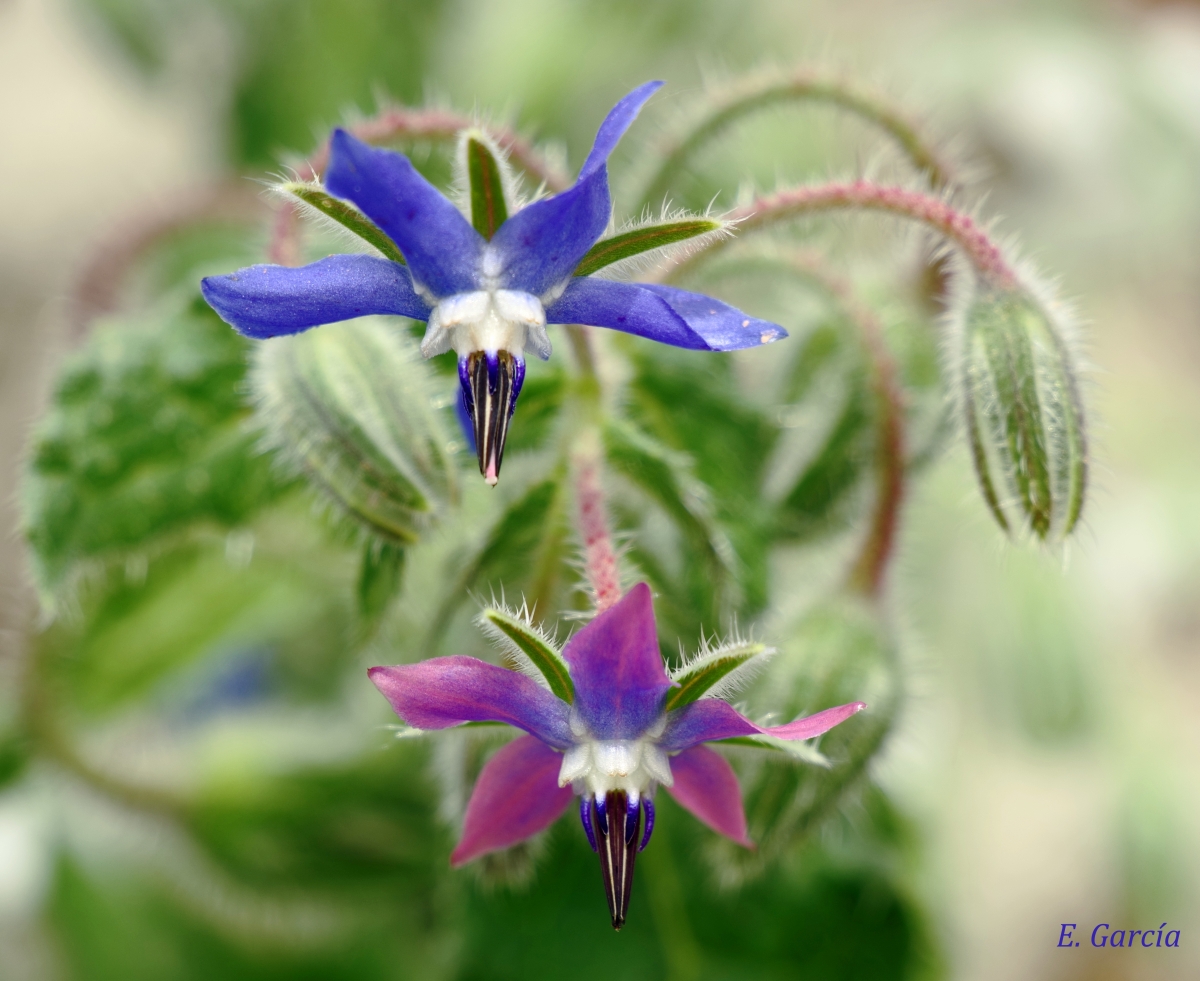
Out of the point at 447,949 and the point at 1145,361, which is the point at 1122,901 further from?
the point at 1145,361

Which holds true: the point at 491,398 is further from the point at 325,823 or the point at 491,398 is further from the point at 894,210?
the point at 325,823

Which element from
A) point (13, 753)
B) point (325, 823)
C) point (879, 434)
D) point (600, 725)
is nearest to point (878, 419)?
point (879, 434)

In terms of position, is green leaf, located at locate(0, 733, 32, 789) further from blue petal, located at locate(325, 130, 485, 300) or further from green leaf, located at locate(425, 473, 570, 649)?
blue petal, located at locate(325, 130, 485, 300)

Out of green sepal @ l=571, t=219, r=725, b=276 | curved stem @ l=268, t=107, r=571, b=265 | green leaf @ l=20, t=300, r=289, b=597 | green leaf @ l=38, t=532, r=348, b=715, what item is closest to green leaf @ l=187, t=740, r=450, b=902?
green leaf @ l=38, t=532, r=348, b=715

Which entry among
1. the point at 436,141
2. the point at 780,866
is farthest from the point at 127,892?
the point at 436,141

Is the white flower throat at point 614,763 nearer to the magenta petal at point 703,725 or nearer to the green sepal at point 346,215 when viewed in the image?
the magenta petal at point 703,725

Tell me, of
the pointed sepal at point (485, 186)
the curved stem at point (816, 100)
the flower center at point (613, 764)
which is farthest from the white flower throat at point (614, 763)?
the curved stem at point (816, 100)
